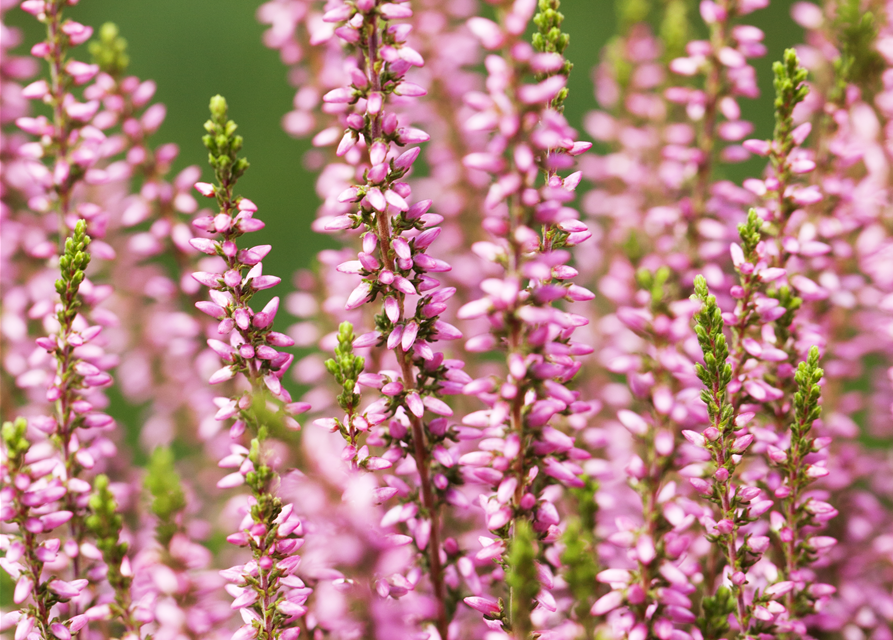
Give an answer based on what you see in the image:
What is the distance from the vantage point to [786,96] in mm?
619

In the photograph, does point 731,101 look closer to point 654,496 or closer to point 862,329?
point 862,329

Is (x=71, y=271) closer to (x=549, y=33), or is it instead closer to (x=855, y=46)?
(x=549, y=33)

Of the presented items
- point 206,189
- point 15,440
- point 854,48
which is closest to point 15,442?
point 15,440

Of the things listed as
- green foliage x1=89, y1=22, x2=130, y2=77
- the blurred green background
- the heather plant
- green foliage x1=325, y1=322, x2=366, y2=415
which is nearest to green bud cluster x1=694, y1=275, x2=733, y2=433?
the heather plant

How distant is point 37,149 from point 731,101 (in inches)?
26.6

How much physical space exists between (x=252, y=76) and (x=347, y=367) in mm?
1522

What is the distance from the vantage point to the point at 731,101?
0.78m

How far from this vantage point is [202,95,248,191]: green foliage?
55 centimetres

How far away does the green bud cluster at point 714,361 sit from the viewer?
0.53 meters

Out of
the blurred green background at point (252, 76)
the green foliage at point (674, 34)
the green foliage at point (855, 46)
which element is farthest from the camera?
the blurred green background at point (252, 76)

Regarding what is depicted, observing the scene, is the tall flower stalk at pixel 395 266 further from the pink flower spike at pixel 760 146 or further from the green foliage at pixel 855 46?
the green foliage at pixel 855 46

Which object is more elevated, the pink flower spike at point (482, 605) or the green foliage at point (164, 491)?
the green foliage at point (164, 491)

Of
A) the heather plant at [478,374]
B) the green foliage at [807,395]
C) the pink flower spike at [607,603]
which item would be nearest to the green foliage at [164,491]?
the heather plant at [478,374]

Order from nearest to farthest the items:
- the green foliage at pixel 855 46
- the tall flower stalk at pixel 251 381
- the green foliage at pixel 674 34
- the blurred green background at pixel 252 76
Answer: the tall flower stalk at pixel 251 381 → the green foliage at pixel 855 46 → the green foliage at pixel 674 34 → the blurred green background at pixel 252 76
